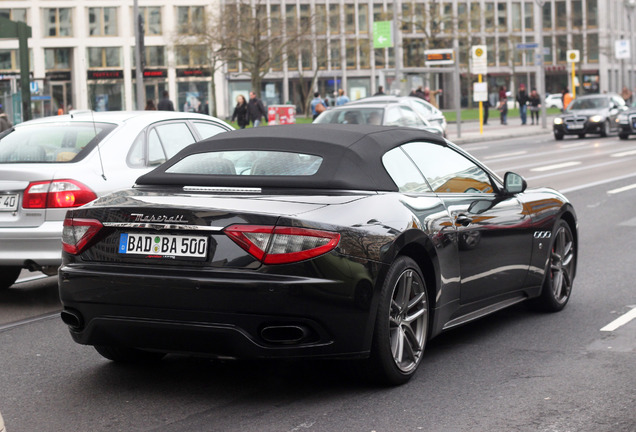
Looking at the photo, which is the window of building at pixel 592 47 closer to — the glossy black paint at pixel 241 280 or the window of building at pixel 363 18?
the window of building at pixel 363 18

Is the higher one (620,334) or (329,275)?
(329,275)

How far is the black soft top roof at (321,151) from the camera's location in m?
5.62

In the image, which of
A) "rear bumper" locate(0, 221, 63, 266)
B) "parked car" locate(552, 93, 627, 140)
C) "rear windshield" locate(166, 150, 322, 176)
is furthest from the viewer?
"parked car" locate(552, 93, 627, 140)

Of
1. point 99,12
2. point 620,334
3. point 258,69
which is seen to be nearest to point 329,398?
point 620,334

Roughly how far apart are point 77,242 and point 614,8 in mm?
112772

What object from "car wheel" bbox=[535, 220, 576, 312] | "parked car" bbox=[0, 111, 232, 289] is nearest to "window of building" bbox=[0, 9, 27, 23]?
"parked car" bbox=[0, 111, 232, 289]

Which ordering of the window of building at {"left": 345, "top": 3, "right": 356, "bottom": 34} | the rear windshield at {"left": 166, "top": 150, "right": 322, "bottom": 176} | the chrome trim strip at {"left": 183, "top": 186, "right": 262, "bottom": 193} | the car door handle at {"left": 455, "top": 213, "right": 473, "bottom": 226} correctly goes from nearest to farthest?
the chrome trim strip at {"left": 183, "top": 186, "right": 262, "bottom": 193} → the rear windshield at {"left": 166, "top": 150, "right": 322, "bottom": 176} → the car door handle at {"left": 455, "top": 213, "right": 473, "bottom": 226} → the window of building at {"left": 345, "top": 3, "right": 356, "bottom": 34}

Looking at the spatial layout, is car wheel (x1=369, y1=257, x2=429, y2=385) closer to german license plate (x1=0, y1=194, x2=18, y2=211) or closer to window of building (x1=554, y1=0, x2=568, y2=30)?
german license plate (x1=0, y1=194, x2=18, y2=211)

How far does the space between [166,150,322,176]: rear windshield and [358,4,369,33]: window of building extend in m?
90.5

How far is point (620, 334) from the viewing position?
6941 mm

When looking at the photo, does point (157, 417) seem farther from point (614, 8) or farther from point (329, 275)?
point (614, 8)

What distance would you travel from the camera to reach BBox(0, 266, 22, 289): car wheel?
9328 mm

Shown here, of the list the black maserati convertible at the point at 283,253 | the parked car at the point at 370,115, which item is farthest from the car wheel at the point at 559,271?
the parked car at the point at 370,115

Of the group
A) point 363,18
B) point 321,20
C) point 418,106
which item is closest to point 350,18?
point 363,18
